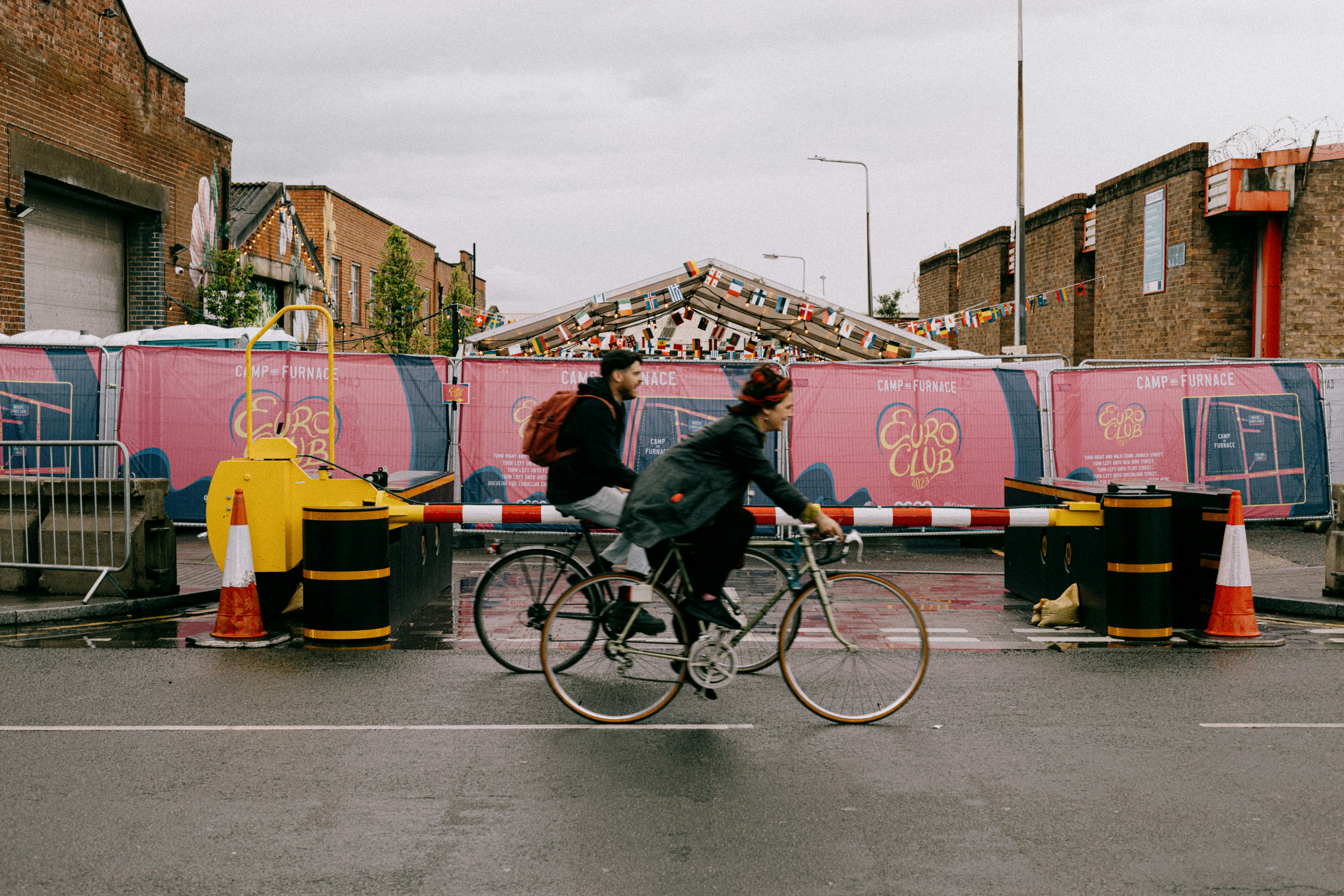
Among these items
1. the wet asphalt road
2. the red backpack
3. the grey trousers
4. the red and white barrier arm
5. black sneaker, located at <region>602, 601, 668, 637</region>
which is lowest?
the wet asphalt road

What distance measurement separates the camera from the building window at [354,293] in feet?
121

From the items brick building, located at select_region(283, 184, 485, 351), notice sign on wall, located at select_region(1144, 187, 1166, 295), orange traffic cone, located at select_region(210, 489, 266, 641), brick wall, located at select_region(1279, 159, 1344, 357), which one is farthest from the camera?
brick building, located at select_region(283, 184, 485, 351)

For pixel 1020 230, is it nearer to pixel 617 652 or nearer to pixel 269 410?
pixel 269 410

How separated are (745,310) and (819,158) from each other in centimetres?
2016

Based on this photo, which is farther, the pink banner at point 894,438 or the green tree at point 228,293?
the green tree at point 228,293

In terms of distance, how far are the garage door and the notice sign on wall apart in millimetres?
20462

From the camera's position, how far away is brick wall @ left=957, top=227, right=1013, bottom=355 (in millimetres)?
35844

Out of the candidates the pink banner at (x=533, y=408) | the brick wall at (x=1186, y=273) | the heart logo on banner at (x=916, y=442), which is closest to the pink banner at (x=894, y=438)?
the heart logo on banner at (x=916, y=442)

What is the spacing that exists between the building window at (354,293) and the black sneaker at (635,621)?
33.0 meters

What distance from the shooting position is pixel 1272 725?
5.77m

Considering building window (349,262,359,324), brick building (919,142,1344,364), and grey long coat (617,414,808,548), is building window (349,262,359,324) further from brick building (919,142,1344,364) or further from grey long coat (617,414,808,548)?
grey long coat (617,414,808,548)

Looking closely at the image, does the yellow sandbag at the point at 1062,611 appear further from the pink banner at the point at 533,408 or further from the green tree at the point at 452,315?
the green tree at the point at 452,315

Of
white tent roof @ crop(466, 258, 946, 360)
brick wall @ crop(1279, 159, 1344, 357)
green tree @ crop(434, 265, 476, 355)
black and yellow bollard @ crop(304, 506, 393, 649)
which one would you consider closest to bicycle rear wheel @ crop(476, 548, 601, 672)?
black and yellow bollard @ crop(304, 506, 393, 649)

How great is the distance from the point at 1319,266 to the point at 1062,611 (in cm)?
1558
